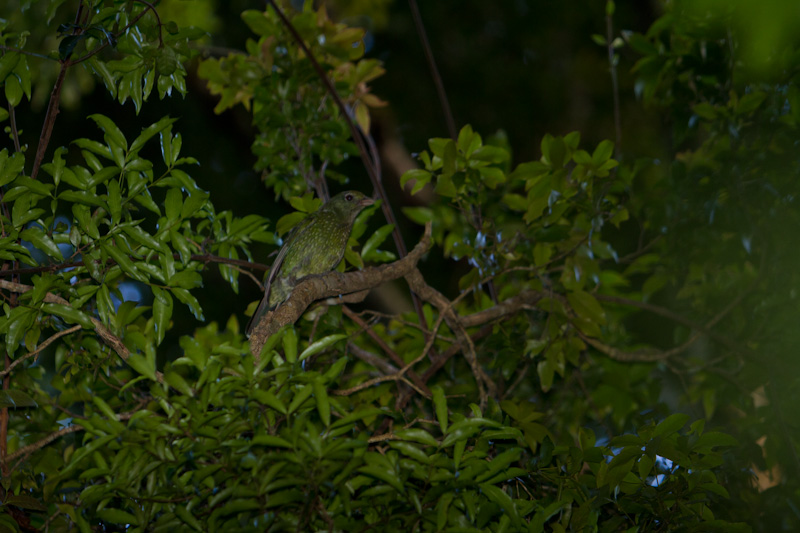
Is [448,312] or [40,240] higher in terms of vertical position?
[40,240]

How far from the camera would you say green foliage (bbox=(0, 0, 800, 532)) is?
161cm

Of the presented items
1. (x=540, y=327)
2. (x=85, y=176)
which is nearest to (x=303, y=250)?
(x=540, y=327)

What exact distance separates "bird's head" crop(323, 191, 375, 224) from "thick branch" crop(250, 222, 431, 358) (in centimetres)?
97

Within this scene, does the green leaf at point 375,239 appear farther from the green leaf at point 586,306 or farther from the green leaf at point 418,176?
the green leaf at point 586,306

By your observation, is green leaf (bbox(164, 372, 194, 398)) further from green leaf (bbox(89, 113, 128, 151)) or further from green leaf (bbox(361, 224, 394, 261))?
green leaf (bbox(361, 224, 394, 261))

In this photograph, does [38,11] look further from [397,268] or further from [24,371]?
[397,268]

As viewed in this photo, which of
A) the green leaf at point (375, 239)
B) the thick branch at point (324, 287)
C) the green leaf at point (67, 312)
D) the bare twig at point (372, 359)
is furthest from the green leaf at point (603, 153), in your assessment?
the green leaf at point (67, 312)

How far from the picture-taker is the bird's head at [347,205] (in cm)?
360

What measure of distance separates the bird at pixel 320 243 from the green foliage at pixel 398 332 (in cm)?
25

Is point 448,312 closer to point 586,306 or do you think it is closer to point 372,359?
point 372,359

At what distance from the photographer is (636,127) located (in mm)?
7016

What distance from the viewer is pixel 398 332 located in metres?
3.36

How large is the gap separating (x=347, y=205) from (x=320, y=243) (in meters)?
0.26

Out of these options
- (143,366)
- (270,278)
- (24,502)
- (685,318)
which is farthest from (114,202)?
(685,318)
